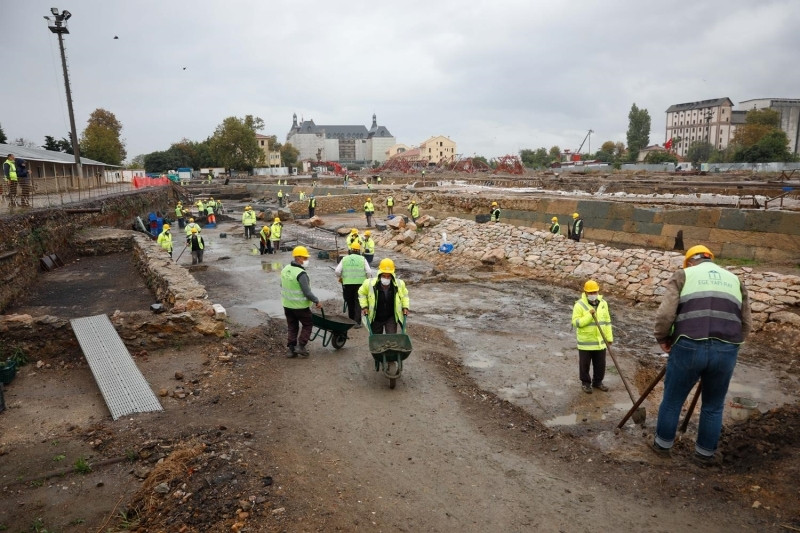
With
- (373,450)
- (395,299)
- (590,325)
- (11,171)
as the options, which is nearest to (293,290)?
(395,299)

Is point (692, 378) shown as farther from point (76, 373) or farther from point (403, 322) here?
point (76, 373)

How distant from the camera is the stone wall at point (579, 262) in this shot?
→ 30.7ft

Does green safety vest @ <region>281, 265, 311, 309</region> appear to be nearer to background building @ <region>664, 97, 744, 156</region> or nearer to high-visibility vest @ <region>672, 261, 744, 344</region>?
high-visibility vest @ <region>672, 261, 744, 344</region>

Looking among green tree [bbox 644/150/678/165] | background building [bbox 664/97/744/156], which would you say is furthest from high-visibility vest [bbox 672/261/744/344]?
background building [bbox 664/97/744/156]

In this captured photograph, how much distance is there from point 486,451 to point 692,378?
6.59ft

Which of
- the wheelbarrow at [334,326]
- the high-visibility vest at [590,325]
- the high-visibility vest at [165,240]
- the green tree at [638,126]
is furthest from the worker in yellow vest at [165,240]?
the green tree at [638,126]

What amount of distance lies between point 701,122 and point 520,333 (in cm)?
→ 13969

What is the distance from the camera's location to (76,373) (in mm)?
6465

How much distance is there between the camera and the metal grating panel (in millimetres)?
5473

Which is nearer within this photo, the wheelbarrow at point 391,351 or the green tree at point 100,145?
the wheelbarrow at point 391,351

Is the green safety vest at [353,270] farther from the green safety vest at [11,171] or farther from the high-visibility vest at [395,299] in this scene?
the green safety vest at [11,171]

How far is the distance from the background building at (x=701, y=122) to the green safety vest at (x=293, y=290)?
4815 inches

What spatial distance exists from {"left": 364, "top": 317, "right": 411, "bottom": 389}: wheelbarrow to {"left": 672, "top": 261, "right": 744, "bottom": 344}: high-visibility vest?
10.1 feet

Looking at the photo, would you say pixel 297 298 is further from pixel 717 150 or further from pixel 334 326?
pixel 717 150
